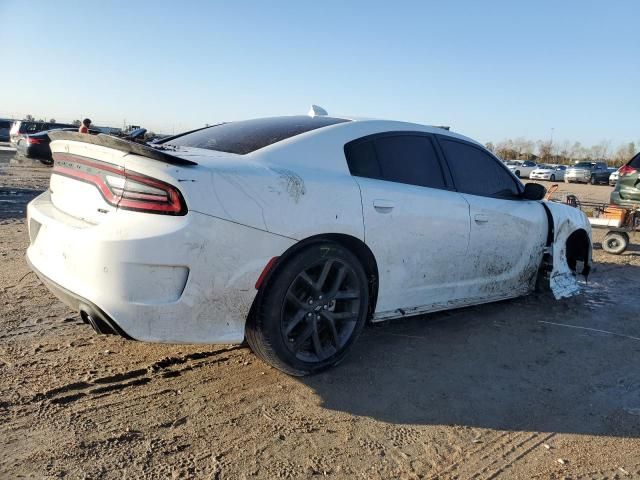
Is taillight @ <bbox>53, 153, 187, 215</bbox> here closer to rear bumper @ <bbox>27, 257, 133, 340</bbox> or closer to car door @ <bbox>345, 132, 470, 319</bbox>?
rear bumper @ <bbox>27, 257, 133, 340</bbox>

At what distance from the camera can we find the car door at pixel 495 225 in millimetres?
4289

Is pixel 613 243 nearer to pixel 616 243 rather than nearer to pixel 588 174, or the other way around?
pixel 616 243

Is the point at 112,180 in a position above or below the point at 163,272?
above

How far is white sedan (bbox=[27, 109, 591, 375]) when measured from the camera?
2.69 m

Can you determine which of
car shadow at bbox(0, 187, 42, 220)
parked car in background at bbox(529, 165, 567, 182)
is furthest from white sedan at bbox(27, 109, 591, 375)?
parked car in background at bbox(529, 165, 567, 182)

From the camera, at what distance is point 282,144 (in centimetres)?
335

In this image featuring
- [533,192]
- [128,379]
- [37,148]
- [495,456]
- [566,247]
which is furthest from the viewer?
[37,148]

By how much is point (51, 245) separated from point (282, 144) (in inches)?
57.2

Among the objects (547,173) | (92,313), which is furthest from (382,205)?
(547,173)

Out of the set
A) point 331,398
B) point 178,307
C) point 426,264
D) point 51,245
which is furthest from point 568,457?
point 51,245

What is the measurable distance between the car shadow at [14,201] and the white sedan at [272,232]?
624 centimetres

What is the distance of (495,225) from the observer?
442cm

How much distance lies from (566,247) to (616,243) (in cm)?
369

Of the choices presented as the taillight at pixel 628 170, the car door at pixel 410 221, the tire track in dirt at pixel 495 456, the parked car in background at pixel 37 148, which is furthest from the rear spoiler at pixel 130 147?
the parked car in background at pixel 37 148
